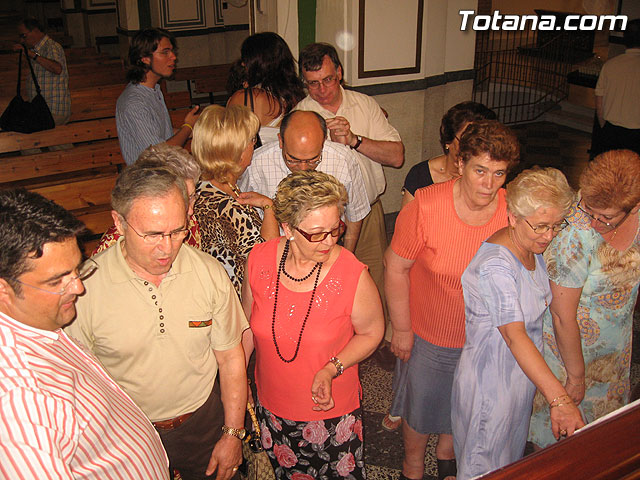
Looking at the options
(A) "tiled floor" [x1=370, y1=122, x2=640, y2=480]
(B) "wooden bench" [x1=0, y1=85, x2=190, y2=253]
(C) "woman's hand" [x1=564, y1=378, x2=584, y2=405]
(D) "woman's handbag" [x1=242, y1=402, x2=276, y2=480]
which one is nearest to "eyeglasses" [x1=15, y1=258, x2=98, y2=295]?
(D) "woman's handbag" [x1=242, y1=402, x2=276, y2=480]

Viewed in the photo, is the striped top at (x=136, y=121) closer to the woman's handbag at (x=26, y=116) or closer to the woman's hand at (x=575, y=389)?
the woman's handbag at (x=26, y=116)

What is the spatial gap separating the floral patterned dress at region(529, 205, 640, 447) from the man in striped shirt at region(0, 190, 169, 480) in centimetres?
177

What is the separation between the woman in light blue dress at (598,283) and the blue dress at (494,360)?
17cm

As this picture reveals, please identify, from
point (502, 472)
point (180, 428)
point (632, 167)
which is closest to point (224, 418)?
point (180, 428)

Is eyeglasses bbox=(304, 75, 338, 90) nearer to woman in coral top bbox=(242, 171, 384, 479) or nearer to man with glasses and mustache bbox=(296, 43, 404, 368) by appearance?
man with glasses and mustache bbox=(296, 43, 404, 368)

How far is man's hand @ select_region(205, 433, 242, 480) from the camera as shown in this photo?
2.23m

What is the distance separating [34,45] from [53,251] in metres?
5.21

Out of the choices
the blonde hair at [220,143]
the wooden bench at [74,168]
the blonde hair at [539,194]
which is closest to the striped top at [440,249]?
the blonde hair at [539,194]

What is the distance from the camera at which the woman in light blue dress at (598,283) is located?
7.50ft

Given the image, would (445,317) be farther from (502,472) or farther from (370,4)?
(370,4)

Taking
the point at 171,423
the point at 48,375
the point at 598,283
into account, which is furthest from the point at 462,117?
the point at 48,375

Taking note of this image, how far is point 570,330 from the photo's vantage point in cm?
239

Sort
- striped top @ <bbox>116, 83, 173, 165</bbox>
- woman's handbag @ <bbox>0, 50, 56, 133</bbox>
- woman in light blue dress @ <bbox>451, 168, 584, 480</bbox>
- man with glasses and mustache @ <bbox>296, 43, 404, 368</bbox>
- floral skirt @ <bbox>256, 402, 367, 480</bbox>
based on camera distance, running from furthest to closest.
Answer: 1. woman's handbag @ <bbox>0, 50, 56, 133</bbox>
2. striped top @ <bbox>116, 83, 173, 165</bbox>
3. man with glasses and mustache @ <bbox>296, 43, 404, 368</bbox>
4. floral skirt @ <bbox>256, 402, 367, 480</bbox>
5. woman in light blue dress @ <bbox>451, 168, 584, 480</bbox>

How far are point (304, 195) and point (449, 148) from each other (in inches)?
50.7
